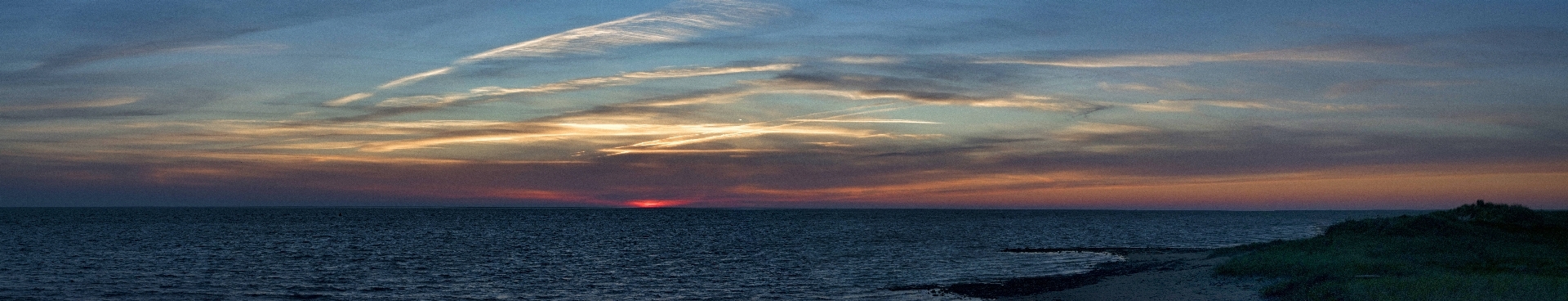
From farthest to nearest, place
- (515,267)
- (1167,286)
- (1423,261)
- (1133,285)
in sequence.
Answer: (515,267), (1133,285), (1423,261), (1167,286)

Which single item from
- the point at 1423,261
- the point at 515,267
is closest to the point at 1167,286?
the point at 1423,261

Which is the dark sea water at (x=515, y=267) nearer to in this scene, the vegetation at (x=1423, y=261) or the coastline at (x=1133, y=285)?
the coastline at (x=1133, y=285)

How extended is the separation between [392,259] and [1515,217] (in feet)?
305

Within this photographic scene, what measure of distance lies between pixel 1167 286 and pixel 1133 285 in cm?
221

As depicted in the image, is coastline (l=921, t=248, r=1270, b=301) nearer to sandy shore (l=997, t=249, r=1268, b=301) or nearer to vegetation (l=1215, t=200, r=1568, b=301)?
sandy shore (l=997, t=249, r=1268, b=301)

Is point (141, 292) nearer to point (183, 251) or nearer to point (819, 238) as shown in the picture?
point (183, 251)

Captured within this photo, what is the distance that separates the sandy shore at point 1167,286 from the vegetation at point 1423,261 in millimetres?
1488

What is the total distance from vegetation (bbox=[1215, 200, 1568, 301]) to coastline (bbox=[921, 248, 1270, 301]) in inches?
64.4

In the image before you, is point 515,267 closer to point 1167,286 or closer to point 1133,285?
point 1133,285

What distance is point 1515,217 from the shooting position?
82250 mm

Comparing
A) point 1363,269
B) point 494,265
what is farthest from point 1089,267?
point 494,265

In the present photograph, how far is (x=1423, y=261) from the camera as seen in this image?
48.6 metres

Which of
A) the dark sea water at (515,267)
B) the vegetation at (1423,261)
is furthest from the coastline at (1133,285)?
the dark sea water at (515,267)

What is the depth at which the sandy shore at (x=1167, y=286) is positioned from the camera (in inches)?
1665
